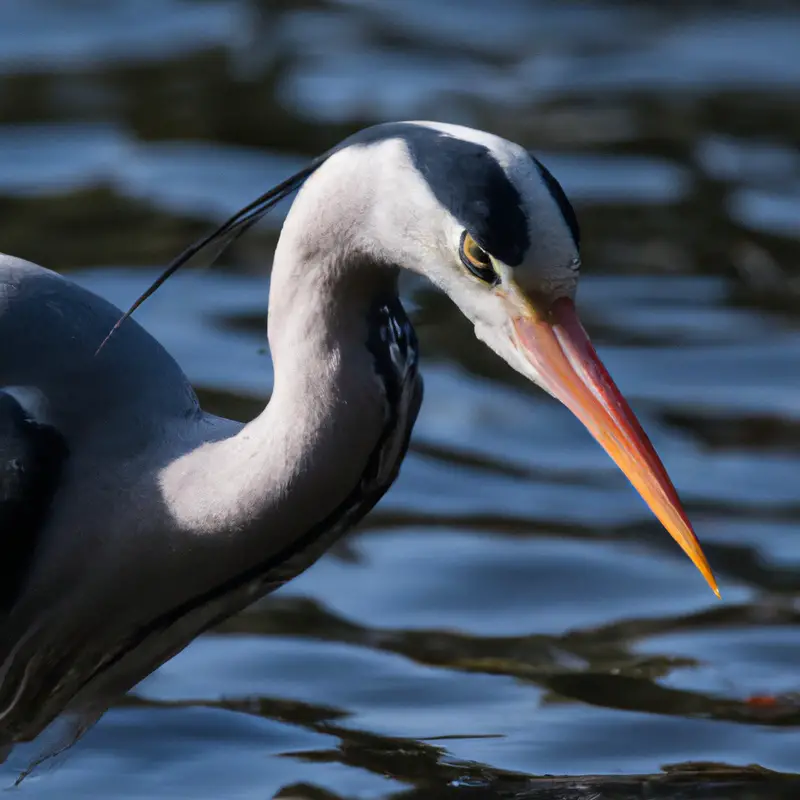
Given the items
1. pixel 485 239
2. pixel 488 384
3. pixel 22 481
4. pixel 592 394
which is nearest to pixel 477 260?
pixel 485 239

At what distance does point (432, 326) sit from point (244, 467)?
147 inches

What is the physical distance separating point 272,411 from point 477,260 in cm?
47

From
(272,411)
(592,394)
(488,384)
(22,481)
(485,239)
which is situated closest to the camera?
(485,239)

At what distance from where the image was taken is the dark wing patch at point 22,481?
368 centimetres

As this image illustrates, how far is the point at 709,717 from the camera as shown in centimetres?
468

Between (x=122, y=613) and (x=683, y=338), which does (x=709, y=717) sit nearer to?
(x=122, y=613)

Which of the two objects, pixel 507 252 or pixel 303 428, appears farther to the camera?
pixel 303 428

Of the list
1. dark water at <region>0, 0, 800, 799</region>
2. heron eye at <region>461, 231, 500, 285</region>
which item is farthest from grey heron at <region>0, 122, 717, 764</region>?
dark water at <region>0, 0, 800, 799</region>

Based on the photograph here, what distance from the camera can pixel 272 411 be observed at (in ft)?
11.5

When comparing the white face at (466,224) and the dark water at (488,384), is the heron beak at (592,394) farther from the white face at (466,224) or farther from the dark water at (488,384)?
the dark water at (488,384)

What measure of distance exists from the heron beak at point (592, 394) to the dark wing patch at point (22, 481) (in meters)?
0.91

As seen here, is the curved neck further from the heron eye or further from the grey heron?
the heron eye

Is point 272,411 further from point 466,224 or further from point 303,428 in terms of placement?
point 466,224

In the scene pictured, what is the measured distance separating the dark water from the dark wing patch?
78 centimetres
